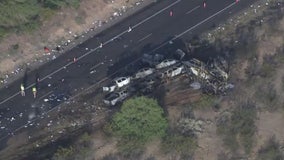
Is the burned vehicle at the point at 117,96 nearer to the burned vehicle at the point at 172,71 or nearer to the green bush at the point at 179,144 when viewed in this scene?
the burned vehicle at the point at 172,71

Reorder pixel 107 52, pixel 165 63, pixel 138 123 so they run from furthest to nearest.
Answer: pixel 107 52, pixel 165 63, pixel 138 123

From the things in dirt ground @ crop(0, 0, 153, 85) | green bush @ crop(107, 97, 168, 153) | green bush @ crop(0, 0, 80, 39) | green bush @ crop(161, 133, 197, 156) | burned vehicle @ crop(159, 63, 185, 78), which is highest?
green bush @ crop(0, 0, 80, 39)

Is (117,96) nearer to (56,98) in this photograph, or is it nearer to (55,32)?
(56,98)

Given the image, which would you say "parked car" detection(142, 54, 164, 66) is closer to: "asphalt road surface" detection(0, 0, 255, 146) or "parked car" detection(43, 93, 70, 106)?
"asphalt road surface" detection(0, 0, 255, 146)

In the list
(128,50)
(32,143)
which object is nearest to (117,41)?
(128,50)

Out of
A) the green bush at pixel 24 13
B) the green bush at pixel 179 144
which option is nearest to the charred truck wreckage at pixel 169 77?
the green bush at pixel 179 144

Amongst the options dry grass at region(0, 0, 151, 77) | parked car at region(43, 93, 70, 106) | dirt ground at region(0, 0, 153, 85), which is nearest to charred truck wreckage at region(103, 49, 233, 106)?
parked car at region(43, 93, 70, 106)

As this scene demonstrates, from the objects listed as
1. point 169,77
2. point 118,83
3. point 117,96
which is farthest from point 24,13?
point 169,77
